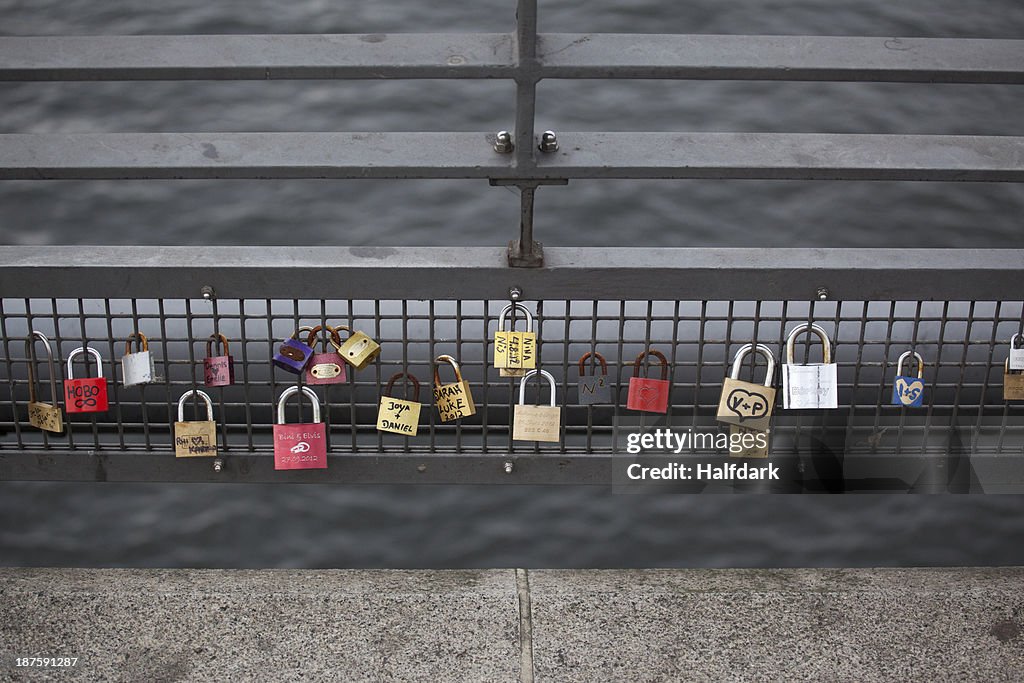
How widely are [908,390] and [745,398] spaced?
1.12ft

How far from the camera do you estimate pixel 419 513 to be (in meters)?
3.90

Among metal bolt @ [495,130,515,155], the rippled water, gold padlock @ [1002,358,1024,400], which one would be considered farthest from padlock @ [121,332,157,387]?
gold padlock @ [1002,358,1024,400]

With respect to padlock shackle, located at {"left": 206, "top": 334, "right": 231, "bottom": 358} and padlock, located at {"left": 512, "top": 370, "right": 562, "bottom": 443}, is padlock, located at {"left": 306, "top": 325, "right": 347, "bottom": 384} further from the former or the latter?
padlock, located at {"left": 512, "top": 370, "right": 562, "bottom": 443}

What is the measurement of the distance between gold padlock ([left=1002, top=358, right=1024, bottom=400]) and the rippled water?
1532mm

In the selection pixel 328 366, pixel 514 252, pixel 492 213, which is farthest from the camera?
pixel 492 213

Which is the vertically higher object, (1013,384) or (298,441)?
(1013,384)

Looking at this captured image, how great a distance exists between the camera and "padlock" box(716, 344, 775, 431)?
93.8 inches

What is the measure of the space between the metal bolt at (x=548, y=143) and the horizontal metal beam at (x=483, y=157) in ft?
0.05

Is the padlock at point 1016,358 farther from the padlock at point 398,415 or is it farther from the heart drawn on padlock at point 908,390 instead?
the padlock at point 398,415

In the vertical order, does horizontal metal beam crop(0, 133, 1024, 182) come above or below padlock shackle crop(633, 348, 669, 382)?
above

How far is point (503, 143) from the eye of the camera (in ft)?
6.95

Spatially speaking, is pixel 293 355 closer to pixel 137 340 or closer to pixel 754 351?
pixel 137 340

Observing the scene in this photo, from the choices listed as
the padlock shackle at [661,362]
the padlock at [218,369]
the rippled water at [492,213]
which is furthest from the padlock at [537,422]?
the rippled water at [492,213]

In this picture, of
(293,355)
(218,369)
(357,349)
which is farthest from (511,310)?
(218,369)
